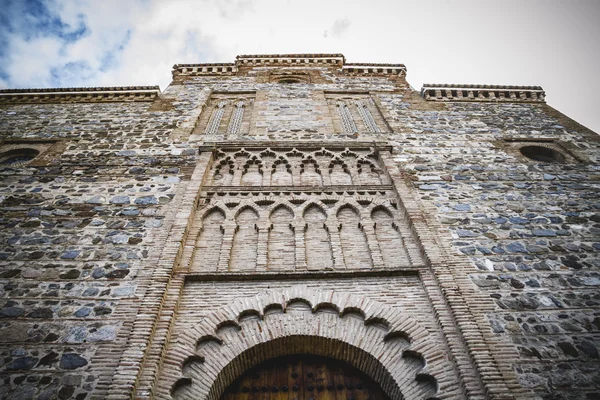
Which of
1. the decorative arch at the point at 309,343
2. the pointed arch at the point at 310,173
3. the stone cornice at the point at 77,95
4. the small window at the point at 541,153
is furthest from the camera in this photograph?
the stone cornice at the point at 77,95

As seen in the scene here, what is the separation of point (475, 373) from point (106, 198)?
219 inches

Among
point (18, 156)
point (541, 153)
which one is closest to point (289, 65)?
point (541, 153)

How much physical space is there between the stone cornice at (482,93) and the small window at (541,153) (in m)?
2.17

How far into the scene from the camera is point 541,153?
7312 mm

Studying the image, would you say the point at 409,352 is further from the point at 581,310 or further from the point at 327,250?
the point at 581,310

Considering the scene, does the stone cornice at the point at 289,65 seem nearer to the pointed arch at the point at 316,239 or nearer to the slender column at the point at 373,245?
the pointed arch at the point at 316,239

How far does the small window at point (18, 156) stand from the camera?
6.66 meters

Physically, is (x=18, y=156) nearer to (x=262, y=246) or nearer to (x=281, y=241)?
(x=262, y=246)

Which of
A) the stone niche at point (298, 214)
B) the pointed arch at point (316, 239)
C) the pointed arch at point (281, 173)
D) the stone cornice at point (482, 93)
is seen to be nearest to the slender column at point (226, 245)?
the stone niche at point (298, 214)

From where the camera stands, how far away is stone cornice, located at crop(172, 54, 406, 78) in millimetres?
10195

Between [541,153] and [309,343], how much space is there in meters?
6.70

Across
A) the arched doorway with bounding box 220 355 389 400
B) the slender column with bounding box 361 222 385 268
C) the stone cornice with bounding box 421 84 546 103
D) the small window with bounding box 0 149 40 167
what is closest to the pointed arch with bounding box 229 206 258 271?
the arched doorway with bounding box 220 355 389 400

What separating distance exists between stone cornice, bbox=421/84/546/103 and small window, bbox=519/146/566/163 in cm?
217

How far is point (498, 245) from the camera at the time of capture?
482 cm
